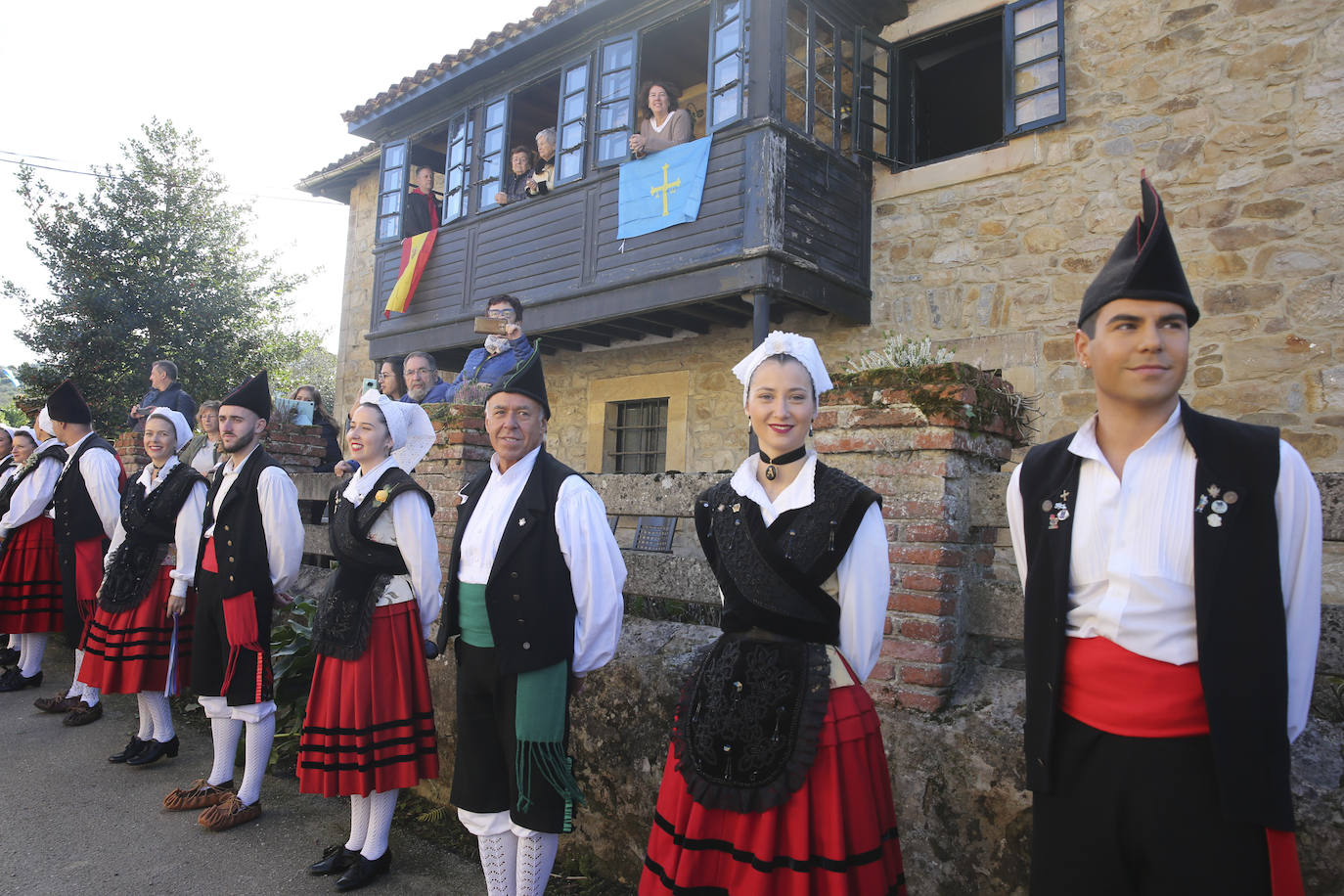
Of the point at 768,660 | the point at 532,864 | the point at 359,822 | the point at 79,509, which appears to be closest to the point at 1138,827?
the point at 768,660

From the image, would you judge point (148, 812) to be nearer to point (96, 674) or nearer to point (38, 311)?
point (96, 674)

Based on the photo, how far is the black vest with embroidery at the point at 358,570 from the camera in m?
3.21

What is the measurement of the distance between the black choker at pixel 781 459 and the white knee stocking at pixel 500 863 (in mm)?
1565

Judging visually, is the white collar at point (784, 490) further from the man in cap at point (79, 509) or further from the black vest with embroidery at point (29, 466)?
Result: the black vest with embroidery at point (29, 466)

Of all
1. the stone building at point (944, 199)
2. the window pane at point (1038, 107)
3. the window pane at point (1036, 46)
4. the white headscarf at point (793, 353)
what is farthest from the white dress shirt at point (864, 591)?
the window pane at point (1036, 46)

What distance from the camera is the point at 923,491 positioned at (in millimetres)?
2680

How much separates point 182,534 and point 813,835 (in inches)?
153

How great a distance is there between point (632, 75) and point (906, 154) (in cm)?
288

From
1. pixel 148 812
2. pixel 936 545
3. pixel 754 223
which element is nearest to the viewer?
pixel 936 545

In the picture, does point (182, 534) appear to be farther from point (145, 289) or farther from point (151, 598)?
point (145, 289)

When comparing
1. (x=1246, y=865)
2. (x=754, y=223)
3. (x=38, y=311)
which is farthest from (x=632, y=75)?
(x=38, y=311)

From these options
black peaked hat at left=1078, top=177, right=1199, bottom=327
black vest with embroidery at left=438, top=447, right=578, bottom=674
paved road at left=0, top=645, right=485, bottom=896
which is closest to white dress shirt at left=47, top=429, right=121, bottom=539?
paved road at left=0, top=645, right=485, bottom=896

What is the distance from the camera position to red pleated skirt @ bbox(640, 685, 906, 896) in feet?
6.05

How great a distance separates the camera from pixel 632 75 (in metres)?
8.09
